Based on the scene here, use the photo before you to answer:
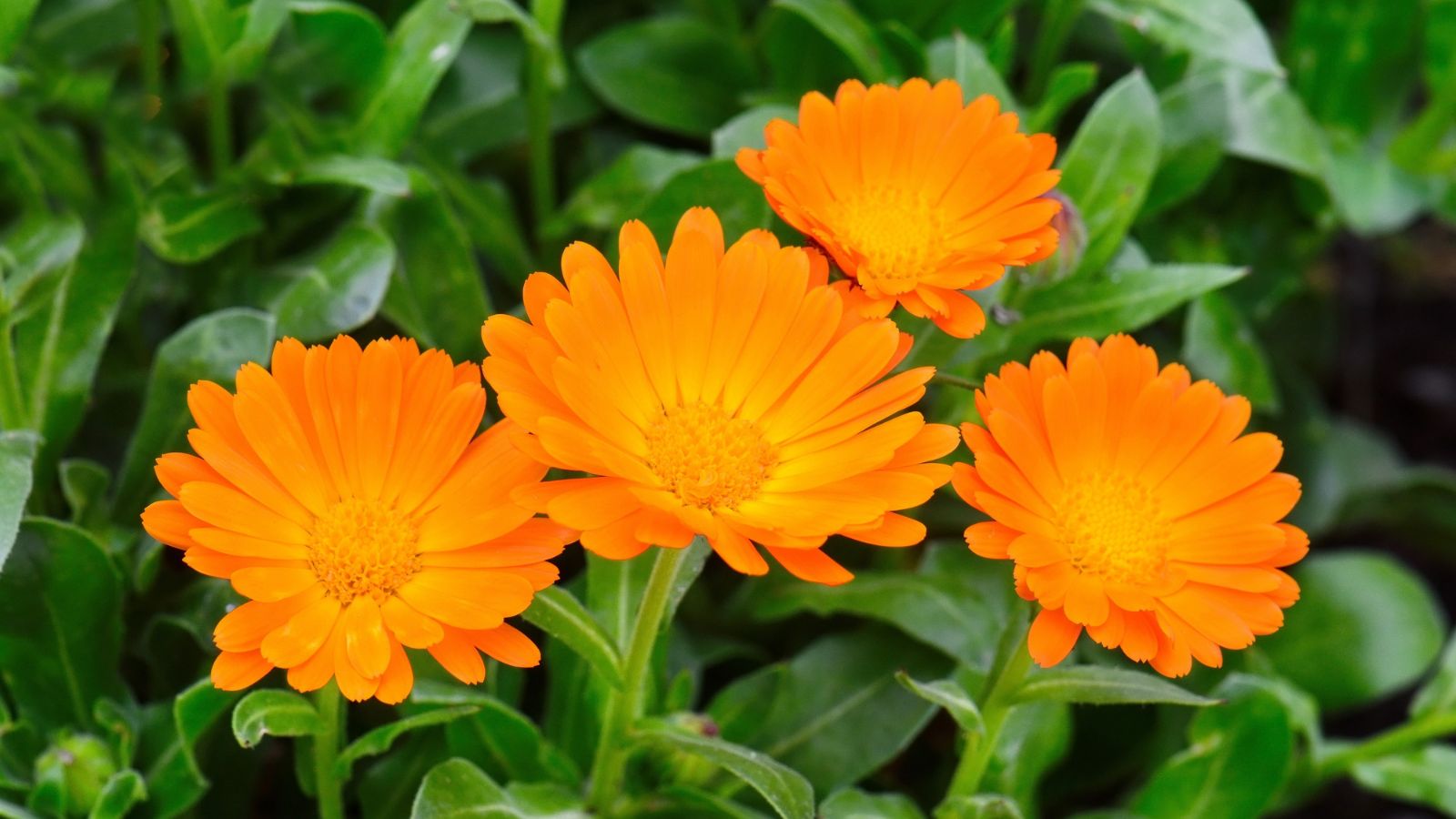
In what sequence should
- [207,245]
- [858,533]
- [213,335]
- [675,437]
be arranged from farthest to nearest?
1. [207,245]
2. [213,335]
3. [675,437]
4. [858,533]

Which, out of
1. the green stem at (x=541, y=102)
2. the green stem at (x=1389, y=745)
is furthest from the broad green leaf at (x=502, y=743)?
the green stem at (x=1389, y=745)

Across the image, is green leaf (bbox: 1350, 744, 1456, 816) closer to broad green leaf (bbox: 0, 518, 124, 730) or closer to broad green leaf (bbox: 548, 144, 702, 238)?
broad green leaf (bbox: 548, 144, 702, 238)

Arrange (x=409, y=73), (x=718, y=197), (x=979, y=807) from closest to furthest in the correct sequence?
(x=979, y=807), (x=718, y=197), (x=409, y=73)

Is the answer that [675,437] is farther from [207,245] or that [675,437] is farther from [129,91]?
[129,91]

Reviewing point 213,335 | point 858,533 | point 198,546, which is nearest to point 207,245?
point 213,335

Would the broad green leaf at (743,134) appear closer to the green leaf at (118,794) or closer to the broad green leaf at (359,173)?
the broad green leaf at (359,173)

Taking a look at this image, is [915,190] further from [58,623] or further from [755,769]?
[58,623]

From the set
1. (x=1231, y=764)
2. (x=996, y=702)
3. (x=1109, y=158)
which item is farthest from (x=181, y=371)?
(x=1231, y=764)
